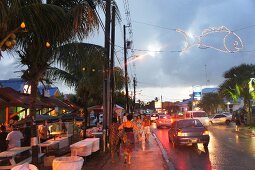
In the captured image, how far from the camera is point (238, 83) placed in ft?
147

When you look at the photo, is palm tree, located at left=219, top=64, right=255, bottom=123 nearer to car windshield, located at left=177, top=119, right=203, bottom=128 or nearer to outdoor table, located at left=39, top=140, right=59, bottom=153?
car windshield, located at left=177, top=119, right=203, bottom=128

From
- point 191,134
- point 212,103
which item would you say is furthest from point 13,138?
point 212,103

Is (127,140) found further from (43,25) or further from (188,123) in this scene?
(188,123)

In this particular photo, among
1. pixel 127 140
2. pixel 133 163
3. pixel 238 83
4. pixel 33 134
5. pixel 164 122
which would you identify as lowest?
pixel 133 163

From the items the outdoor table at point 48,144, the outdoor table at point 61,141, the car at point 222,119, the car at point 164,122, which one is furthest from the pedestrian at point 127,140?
the car at point 222,119

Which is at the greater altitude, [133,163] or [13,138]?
[13,138]

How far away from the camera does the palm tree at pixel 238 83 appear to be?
41281 mm

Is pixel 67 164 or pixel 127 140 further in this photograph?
pixel 127 140

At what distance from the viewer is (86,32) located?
445 inches

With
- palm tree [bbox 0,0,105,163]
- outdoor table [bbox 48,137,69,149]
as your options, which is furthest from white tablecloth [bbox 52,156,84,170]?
outdoor table [bbox 48,137,69,149]

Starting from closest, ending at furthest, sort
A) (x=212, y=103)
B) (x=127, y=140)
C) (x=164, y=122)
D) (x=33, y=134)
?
(x=33, y=134) < (x=127, y=140) < (x=164, y=122) < (x=212, y=103)

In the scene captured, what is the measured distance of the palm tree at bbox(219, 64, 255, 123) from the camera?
4128 cm

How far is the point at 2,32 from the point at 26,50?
3928 millimetres

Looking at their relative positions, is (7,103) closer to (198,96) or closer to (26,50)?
(26,50)
